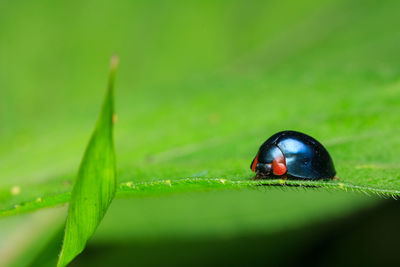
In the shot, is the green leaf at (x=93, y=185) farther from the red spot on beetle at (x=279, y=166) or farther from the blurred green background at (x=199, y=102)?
the red spot on beetle at (x=279, y=166)

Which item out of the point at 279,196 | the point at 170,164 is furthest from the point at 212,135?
the point at 279,196

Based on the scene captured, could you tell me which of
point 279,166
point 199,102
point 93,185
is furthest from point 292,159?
point 199,102

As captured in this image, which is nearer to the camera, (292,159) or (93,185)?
(93,185)

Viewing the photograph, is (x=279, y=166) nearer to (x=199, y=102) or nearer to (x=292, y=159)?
(x=292, y=159)

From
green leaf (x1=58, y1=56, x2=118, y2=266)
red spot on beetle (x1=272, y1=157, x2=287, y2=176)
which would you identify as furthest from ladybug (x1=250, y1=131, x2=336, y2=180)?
green leaf (x1=58, y1=56, x2=118, y2=266)

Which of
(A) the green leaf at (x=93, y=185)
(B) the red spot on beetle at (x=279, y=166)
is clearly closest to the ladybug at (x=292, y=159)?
(B) the red spot on beetle at (x=279, y=166)

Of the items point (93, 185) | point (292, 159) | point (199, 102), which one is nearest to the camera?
point (93, 185)

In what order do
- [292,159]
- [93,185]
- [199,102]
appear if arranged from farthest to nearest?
[199,102] → [292,159] → [93,185]
